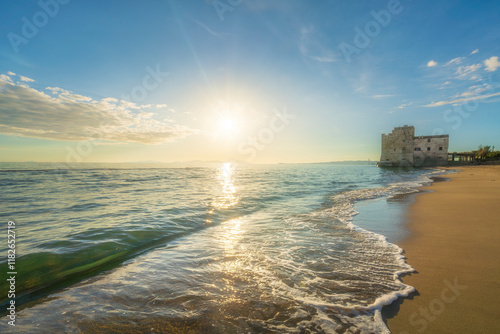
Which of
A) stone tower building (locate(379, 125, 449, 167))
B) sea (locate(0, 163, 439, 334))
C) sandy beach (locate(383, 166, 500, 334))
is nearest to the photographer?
sandy beach (locate(383, 166, 500, 334))

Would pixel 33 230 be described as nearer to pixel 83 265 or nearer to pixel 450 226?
pixel 83 265

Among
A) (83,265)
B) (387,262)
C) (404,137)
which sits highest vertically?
(404,137)

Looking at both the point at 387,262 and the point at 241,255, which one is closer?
the point at 387,262

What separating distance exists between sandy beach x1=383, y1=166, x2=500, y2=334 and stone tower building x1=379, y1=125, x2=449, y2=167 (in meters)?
62.0

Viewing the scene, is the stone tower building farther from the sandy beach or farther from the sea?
the sea

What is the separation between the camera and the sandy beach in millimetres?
2291

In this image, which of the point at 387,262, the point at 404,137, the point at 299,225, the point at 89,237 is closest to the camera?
the point at 387,262

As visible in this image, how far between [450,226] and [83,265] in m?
8.92

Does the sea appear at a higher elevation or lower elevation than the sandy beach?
lower

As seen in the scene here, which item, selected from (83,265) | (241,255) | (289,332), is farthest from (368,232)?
(83,265)

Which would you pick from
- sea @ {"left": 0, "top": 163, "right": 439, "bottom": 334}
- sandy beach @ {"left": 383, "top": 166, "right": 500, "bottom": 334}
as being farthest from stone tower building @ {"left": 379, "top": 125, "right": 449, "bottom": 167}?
sea @ {"left": 0, "top": 163, "right": 439, "bottom": 334}

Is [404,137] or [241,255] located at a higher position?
[404,137]

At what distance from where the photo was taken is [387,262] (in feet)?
12.9

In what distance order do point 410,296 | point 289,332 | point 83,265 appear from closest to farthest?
point 289,332
point 410,296
point 83,265
